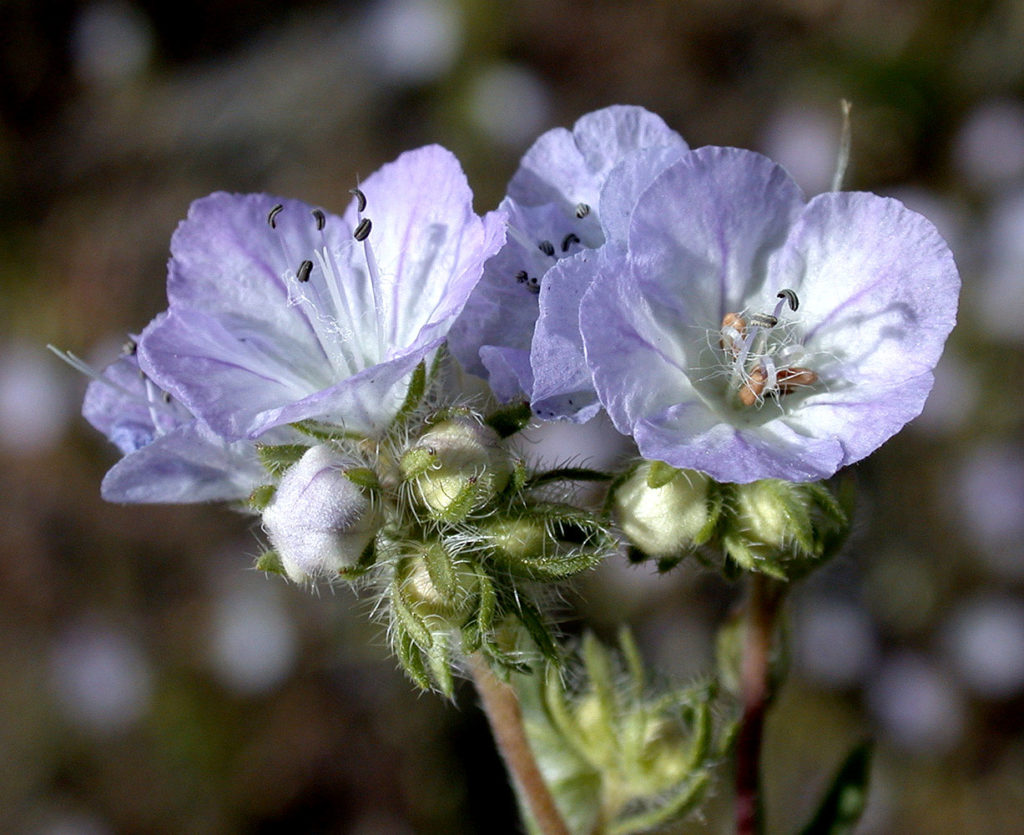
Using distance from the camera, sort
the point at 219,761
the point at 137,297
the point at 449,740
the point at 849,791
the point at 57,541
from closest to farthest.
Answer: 1. the point at 849,791
2. the point at 449,740
3. the point at 219,761
4. the point at 57,541
5. the point at 137,297

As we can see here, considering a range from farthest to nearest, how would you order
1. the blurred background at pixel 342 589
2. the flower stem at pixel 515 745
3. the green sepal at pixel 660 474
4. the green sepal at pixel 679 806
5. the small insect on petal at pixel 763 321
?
the blurred background at pixel 342 589, the green sepal at pixel 679 806, the flower stem at pixel 515 745, the small insect on petal at pixel 763 321, the green sepal at pixel 660 474

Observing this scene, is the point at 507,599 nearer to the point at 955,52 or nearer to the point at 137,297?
the point at 137,297

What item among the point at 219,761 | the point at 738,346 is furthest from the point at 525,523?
the point at 219,761

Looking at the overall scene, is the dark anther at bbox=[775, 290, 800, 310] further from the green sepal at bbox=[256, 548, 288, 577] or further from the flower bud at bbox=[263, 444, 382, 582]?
the green sepal at bbox=[256, 548, 288, 577]

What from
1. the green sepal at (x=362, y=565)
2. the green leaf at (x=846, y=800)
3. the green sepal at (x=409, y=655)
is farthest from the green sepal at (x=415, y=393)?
the green leaf at (x=846, y=800)

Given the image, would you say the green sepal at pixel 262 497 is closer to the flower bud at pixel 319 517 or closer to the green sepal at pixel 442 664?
the flower bud at pixel 319 517
